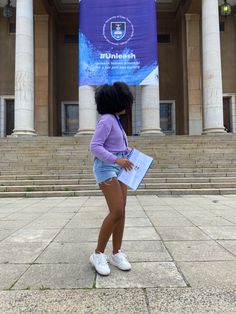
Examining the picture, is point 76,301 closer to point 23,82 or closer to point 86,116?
point 86,116

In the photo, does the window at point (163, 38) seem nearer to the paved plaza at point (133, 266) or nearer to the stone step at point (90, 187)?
the stone step at point (90, 187)

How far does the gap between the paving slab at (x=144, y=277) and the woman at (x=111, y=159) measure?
0.30 ft

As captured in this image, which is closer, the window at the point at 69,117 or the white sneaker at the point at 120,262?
the white sneaker at the point at 120,262

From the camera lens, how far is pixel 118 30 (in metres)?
19.7

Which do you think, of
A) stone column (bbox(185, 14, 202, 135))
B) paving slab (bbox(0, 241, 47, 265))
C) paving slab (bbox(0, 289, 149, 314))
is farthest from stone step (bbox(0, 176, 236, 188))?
stone column (bbox(185, 14, 202, 135))

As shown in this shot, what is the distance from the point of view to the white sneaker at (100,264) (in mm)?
3652

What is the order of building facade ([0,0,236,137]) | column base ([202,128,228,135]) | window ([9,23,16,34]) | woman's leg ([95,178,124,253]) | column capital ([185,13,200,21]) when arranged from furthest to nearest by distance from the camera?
1. window ([9,23,16,34])
2. building facade ([0,0,236,137])
3. column capital ([185,13,200,21])
4. column base ([202,128,228,135])
5. woman's leg ([95,178,124,253])

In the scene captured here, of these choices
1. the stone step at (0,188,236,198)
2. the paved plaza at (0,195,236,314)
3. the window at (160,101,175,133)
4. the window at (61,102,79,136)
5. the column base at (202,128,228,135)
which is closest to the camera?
the paved plaza at (0,195,236,314)

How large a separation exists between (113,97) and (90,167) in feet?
34.8

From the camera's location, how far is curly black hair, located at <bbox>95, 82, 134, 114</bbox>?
3754mm

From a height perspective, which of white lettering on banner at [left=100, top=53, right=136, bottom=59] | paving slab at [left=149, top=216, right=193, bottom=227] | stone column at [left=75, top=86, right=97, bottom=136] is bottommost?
paving slab at [left=149, top=216, right=193, bottom=227]

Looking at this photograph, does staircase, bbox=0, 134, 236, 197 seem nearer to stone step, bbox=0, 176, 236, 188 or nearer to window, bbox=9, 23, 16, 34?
stone step, bbox=0, 176, 236, 188

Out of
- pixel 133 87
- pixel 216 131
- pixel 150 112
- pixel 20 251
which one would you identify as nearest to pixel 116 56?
pixel 150 112

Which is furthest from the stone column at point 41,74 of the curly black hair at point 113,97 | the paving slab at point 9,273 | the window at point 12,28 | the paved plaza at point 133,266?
the curly black hair at point 113,97
